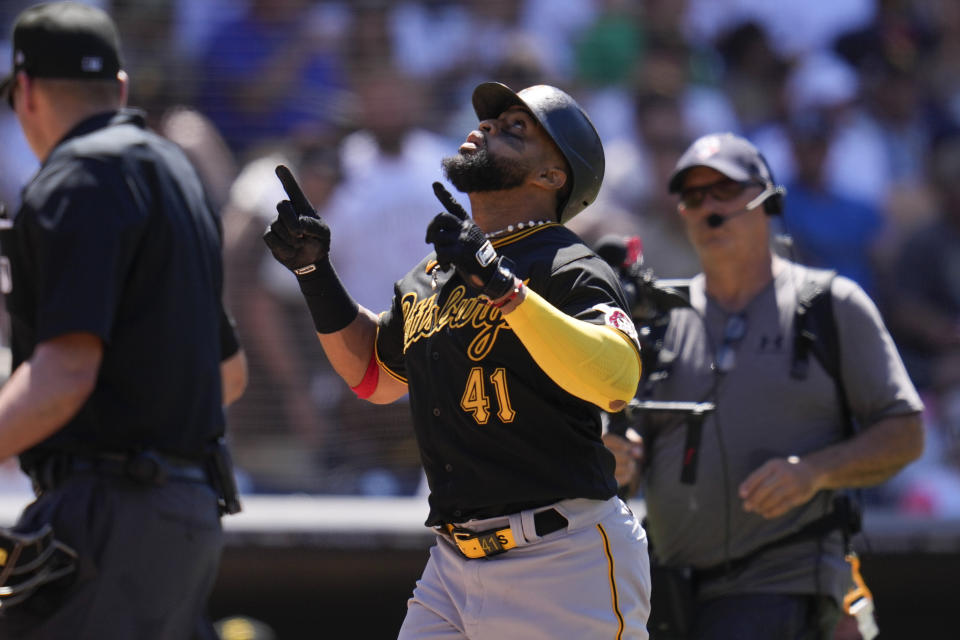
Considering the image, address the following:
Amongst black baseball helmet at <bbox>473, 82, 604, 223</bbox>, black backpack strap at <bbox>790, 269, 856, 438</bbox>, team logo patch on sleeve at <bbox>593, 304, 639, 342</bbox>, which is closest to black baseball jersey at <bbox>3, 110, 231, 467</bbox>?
black baseball helmet at <bbox>473, 82, 604, 223</bbox>

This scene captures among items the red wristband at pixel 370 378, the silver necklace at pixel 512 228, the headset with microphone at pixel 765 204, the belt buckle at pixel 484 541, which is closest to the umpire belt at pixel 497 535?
the belt buckle at pixel 484 541

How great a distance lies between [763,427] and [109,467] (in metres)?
1.96

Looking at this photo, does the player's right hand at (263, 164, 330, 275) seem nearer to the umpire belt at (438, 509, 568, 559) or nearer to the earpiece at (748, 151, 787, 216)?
the umpire belt at (438, 509, 568, 559)

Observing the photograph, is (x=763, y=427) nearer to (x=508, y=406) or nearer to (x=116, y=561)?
(x=508, y=406)

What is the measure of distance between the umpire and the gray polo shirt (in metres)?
1.46

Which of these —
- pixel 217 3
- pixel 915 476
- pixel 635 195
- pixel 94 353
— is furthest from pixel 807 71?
pixel 94 353

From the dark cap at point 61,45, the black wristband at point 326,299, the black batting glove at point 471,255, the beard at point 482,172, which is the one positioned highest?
the dark cap at point 61,45

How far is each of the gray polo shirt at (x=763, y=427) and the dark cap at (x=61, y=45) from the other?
1960 mm

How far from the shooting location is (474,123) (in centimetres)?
696

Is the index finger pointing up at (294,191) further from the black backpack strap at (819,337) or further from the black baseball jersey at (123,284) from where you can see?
the black backpack strap at (819,337)

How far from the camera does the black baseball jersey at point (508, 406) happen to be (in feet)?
9.36

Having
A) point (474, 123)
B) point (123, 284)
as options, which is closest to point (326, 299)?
point (123, 284)

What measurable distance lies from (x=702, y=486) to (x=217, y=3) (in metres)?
4.73

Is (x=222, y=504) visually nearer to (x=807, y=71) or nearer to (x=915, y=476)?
(x=915, y=476)
